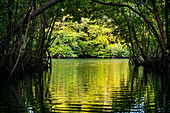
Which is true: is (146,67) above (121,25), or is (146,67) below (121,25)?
below

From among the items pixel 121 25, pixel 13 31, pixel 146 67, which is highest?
pixel 121 25

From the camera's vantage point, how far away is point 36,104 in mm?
4137

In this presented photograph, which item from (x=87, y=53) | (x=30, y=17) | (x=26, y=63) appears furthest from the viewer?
(x=87, y=53)

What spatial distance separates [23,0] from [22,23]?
1.92 meters

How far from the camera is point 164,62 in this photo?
36.9 ft

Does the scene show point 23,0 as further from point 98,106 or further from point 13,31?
point 98,106

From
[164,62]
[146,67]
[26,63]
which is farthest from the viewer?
[146,67]

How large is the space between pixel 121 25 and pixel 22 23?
10.3m

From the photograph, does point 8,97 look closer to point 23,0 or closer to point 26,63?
point 23,0

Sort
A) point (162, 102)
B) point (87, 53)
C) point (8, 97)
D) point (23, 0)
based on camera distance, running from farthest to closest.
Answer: point (87, 53)
point (23, 0)
point (8, 97)
point (162, 102)

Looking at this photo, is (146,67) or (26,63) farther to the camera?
(146,67)

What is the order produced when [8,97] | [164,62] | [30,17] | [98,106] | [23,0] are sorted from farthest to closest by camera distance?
[164,62] → [23,0] → [30,17] → [8,97] → [98,106]

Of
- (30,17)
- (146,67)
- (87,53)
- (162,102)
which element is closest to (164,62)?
(146,67)

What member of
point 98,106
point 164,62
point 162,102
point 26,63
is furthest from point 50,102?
point 164,62
